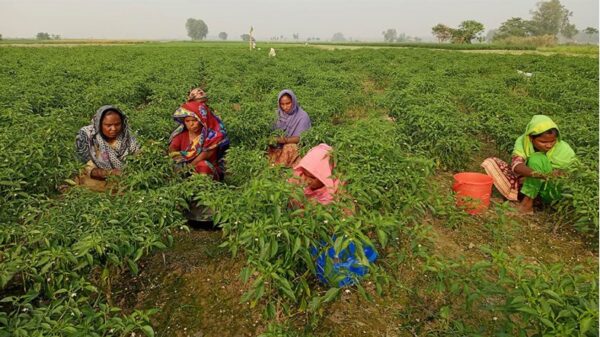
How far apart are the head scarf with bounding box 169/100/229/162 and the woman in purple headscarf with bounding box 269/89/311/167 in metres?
0.87

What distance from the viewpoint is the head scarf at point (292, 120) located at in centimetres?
566

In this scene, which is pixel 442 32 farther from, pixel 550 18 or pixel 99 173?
pixel 99 173

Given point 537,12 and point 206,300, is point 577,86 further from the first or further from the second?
point 537,12

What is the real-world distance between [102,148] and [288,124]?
8.68 feet

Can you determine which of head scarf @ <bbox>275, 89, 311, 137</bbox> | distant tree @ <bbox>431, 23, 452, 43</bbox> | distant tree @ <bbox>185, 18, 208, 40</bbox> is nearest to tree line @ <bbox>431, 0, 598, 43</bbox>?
distant tree @ <bbox>431, 23, 452, 43</bbox>

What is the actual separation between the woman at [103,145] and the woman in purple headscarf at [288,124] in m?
1.97

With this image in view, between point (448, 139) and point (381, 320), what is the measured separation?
3.19 meters

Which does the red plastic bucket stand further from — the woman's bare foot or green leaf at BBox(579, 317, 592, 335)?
green leaf at BBox(579, 317, 592, 335)

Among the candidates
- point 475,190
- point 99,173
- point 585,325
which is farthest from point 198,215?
point 585,325

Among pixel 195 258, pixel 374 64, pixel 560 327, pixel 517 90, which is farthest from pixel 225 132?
pixel 374 64

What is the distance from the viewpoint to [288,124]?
5703 mm

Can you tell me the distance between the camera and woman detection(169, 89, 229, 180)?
15.0ft

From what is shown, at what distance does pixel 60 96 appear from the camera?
8.34 metres

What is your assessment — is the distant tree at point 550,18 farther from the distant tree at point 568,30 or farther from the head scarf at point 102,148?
the head scarf at point 102,148
